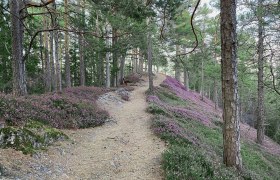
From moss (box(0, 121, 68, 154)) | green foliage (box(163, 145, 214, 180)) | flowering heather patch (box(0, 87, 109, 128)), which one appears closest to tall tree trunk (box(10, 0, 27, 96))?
flowering heather patch (box(0, 87, 109, 128))

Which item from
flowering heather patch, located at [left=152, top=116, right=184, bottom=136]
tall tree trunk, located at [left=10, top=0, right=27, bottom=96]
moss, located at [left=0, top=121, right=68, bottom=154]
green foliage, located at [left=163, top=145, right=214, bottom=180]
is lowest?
green foliage, located at [left=163, top=145, right=214, bottom=180]

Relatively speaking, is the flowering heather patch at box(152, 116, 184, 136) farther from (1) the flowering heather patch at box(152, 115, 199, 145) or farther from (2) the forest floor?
(2) the forest floor

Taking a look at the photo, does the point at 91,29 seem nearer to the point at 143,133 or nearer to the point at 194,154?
the point at 143,133

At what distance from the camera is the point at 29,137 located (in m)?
7.12

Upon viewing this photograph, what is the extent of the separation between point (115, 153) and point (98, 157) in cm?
60

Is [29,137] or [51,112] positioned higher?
[51,112]

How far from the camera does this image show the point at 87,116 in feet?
38.3

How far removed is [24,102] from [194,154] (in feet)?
20.0

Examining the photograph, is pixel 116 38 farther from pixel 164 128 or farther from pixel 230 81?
pixel 230 81

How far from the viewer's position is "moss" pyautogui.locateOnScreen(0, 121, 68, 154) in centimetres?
652

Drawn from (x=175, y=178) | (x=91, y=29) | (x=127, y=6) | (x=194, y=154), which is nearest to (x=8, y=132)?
(x=175, y=178)

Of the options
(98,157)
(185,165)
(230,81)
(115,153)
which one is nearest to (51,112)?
(98,157)

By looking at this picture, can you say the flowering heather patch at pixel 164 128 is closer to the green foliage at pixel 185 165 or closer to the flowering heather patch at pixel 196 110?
the green foliage at pixel 185 165

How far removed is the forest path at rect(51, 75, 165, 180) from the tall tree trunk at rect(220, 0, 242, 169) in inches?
83.3
